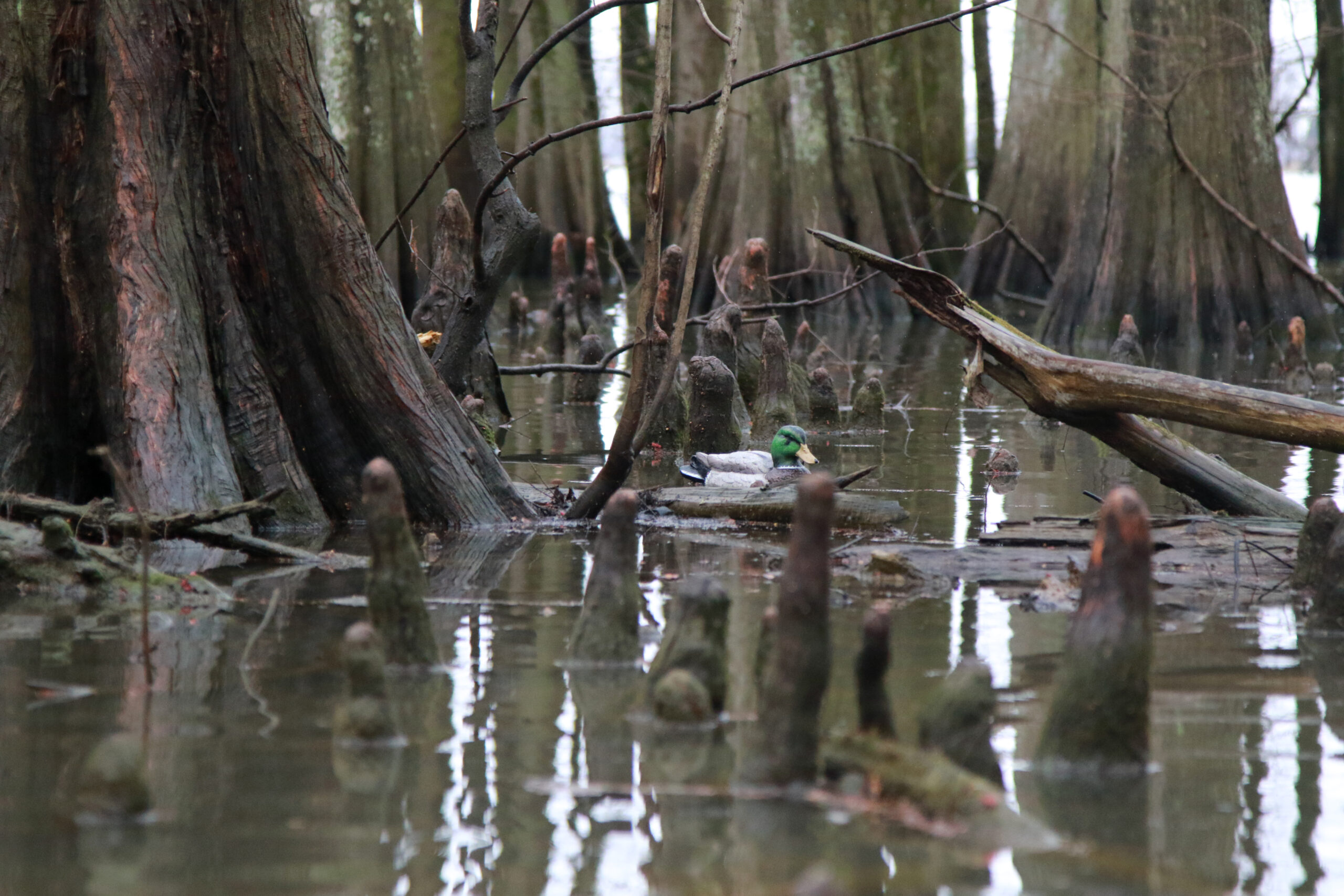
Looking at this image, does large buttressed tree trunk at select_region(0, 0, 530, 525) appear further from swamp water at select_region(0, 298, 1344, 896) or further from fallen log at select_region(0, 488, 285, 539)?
swamp water at select_region(0, 298, 1344, 896)

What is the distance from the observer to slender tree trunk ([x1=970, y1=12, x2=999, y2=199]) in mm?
30766

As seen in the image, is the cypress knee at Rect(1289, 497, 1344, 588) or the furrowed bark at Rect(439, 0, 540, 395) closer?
the cypress knee at Rect(1289, 497, 1344, 588)

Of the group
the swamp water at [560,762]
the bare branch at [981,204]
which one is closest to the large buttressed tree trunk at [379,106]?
Answer: the bare branch at [981,204]

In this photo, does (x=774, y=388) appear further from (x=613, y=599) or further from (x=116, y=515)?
(x=613, y=599)

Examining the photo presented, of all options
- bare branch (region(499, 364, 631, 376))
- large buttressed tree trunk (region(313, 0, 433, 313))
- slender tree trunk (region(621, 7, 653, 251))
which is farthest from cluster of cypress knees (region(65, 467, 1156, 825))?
slender tree trunk (region(621, 7, 653, 251))

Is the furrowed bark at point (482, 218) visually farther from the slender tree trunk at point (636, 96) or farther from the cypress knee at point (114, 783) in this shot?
the slender tree trunk at point (636, 96)

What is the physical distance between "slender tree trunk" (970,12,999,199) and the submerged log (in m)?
24.1

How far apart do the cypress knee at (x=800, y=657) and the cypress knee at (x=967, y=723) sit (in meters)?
0.26

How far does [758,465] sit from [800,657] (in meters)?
4.94

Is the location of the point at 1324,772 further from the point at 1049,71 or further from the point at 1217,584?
the point at 1049,71

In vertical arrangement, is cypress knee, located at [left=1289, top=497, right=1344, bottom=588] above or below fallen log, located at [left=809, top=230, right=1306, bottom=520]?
below

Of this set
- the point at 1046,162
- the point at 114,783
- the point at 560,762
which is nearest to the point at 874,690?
the point at 560,762

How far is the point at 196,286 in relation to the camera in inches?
250

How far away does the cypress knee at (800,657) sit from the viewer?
3.06 meters
